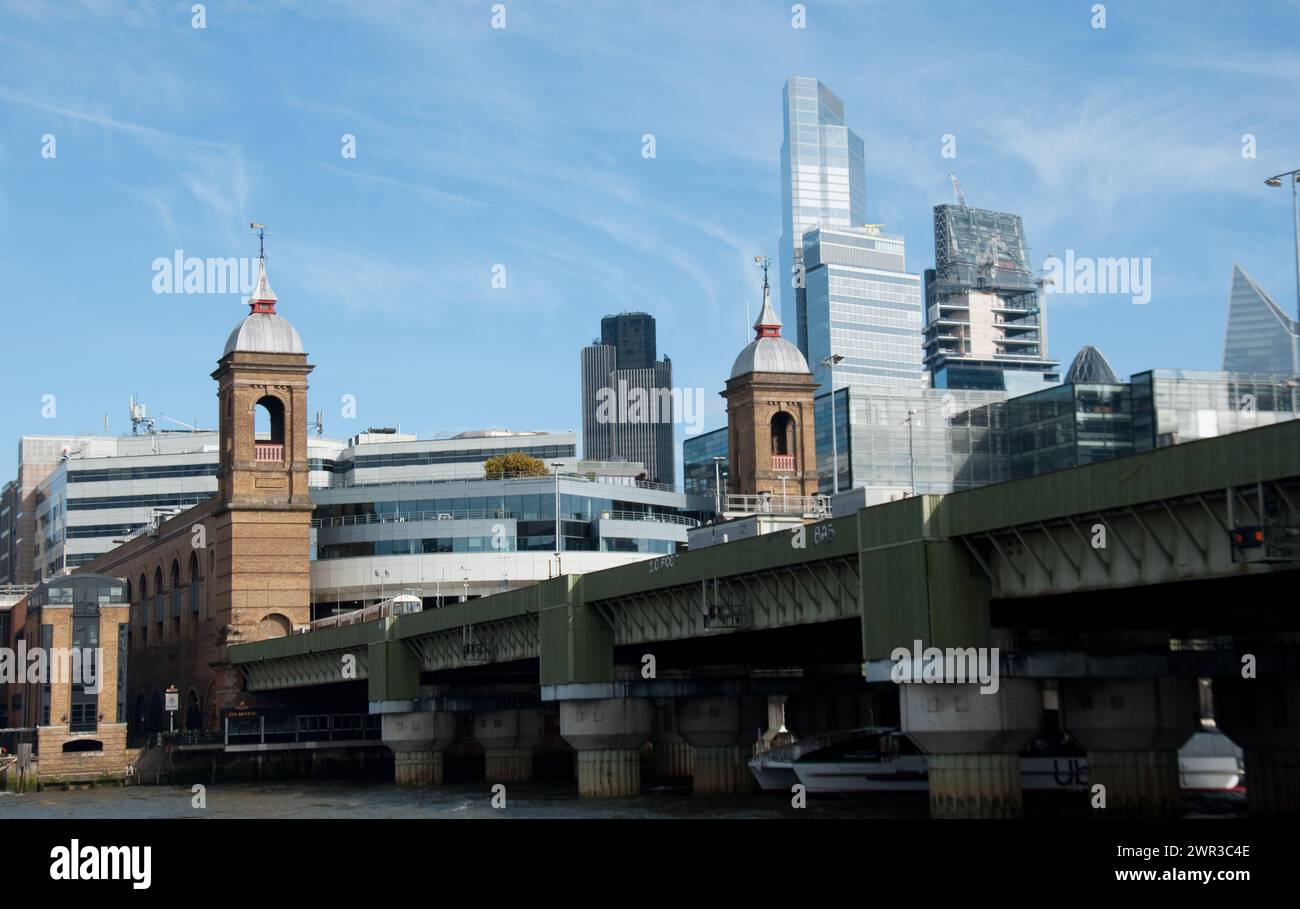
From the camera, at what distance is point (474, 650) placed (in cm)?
9006

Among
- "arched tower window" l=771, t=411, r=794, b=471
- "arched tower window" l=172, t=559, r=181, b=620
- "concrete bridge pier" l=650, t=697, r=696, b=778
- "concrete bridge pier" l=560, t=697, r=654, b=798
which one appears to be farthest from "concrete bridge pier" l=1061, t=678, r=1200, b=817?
"arched tower window" l=172, t=559, r=181, b=620

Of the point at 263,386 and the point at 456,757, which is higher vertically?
the point at 263,386

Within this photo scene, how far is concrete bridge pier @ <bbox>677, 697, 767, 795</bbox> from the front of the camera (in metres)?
85.2

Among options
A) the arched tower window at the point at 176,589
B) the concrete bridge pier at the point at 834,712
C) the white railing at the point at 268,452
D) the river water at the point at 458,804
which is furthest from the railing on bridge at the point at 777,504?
the arched tower window at the point at 176,589

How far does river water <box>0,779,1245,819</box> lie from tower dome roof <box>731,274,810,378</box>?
5739cm

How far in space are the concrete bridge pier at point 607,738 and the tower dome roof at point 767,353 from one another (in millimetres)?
74503

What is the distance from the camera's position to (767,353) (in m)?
152

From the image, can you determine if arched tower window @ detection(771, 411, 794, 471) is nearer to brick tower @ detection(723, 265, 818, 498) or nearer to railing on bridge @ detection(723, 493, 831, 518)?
brick tower @ detection(723, 265, 818, 498)

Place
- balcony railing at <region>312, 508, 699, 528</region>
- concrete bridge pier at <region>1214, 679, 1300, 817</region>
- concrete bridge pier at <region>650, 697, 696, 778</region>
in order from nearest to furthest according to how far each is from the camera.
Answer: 1. concrete bridge pier at <region>1214, 679, 1300, 817</region>
2. concrete bridge pier at <region>650, 697, 696, 778</region>
3. balcony railing at <region>312, 508, 699, 528</region>

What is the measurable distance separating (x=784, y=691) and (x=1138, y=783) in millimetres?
32186

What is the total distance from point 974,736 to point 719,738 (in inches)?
1375

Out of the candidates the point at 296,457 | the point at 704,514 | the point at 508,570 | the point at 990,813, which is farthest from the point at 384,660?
the point at 704,514
